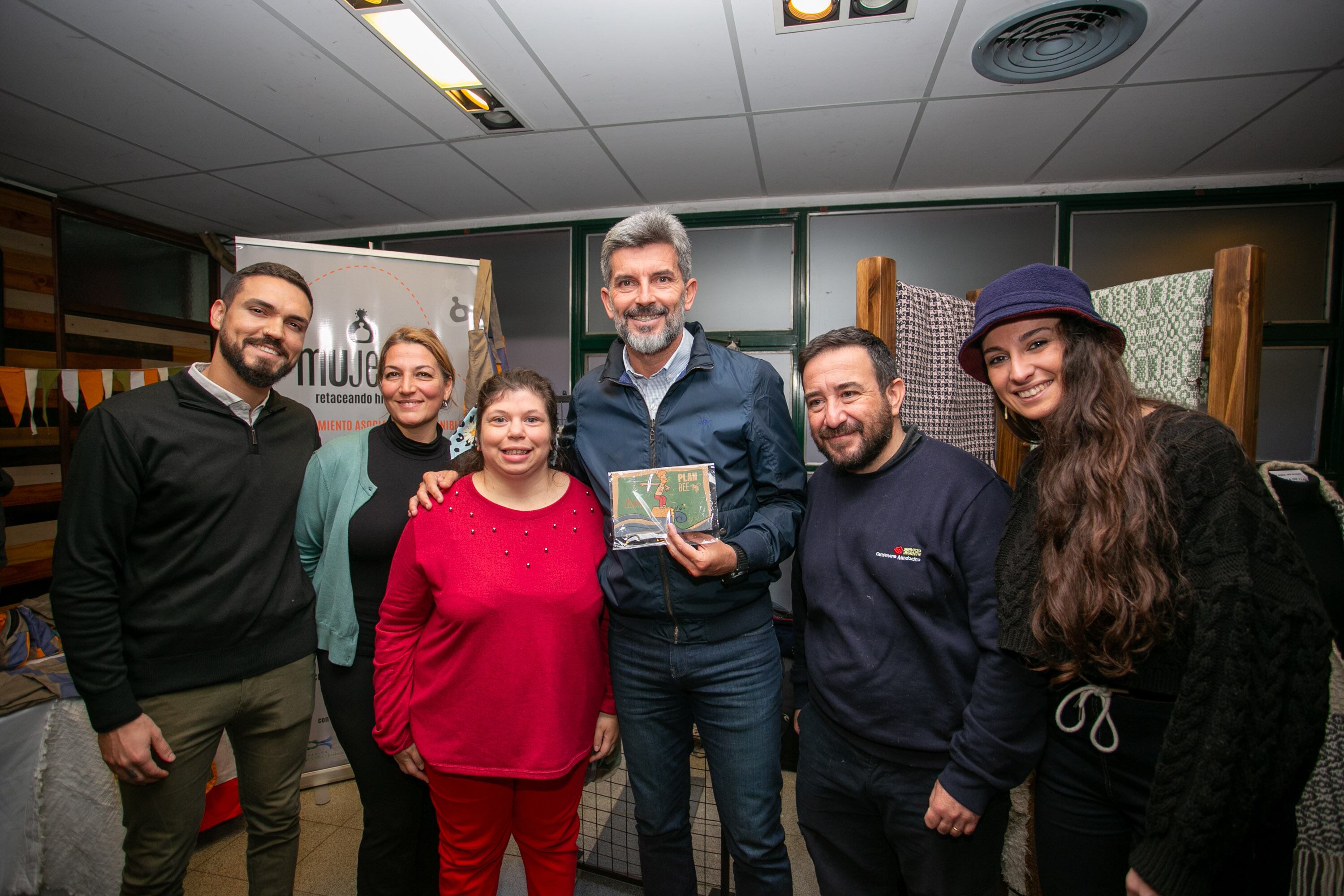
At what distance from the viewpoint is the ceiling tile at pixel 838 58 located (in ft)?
7.00

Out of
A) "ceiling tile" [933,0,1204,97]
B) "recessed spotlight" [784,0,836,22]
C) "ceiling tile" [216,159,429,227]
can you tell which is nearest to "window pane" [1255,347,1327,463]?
"ceiling tile" [933,0,1204,97]

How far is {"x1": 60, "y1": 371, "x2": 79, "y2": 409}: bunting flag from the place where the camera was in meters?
2.87

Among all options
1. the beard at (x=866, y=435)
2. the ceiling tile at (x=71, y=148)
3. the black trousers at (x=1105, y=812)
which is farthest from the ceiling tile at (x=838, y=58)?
the ceiling tile at (x=71, y=148)

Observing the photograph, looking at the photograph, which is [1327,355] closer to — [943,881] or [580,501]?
[943,881]

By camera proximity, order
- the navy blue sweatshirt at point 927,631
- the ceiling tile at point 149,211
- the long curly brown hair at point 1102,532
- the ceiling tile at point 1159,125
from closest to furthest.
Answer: the long curly brown hair at point 1102,532, the navy blue sweatshirt at point 927,631, the ceiling tile at point 1159,125, the ceiling tile at point 149,211

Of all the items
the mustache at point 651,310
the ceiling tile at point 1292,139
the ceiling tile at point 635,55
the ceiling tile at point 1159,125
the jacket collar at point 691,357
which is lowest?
the jacket collar at point 691,357

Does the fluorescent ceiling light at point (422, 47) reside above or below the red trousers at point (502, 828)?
above

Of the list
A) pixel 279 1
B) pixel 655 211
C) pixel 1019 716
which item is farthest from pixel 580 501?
pixel 279 1

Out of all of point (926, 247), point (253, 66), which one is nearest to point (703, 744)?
point (253, 66)

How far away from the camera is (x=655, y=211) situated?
59.9 inches

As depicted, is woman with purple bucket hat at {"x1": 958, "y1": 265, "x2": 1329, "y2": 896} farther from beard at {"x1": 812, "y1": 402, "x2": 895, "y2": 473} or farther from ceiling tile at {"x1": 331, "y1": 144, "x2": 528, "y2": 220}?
ceiling tile at {"x1": 331, "y1": 144, "x2": 528, "y2": 220}

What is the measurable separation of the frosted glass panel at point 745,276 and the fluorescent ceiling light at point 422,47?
1.59 m

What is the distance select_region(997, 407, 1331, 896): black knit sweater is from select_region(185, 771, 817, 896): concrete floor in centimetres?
155

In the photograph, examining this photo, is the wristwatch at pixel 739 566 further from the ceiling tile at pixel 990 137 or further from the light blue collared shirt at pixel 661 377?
the ceiling tile at pixel 990 137
